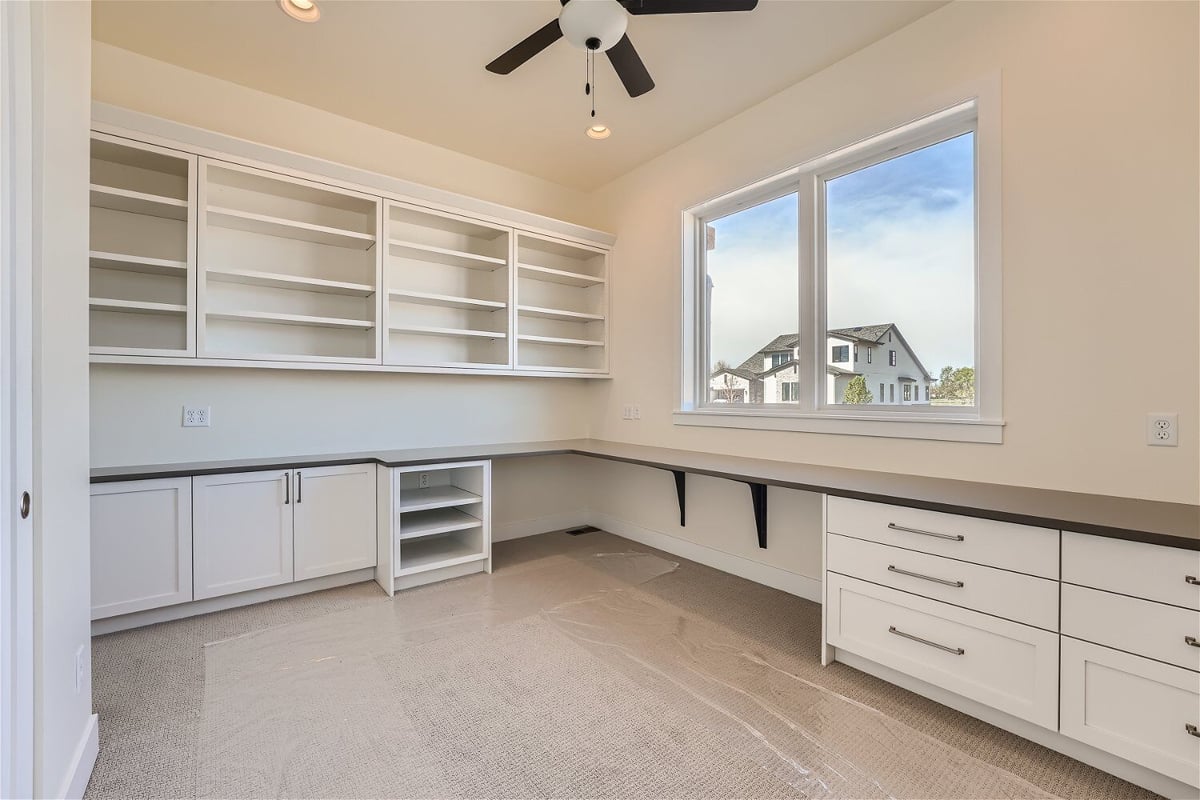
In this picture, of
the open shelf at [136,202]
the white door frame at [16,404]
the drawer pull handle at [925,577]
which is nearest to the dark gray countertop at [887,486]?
the drawer pull handle at [925,577]

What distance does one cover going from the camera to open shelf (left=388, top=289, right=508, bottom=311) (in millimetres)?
3320

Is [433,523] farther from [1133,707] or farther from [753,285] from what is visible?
[1133,707]

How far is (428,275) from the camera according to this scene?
12.0ft

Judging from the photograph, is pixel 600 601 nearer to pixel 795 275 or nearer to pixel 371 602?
pixel 371 602

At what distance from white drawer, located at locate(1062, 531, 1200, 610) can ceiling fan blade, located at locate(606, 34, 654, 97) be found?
7.70 ft

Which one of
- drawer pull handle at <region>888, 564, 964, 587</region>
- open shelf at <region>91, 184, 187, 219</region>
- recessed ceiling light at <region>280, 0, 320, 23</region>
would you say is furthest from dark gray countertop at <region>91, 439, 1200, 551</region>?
recessed ceiling light at <region>280, 0, 320, 23</region>

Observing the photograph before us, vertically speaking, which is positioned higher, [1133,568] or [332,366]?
[332,366]

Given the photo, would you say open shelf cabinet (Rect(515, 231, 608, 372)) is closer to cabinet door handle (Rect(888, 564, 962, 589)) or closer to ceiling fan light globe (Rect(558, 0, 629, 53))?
ceiling fan light globe (Rect(558, 0, 629, 53))

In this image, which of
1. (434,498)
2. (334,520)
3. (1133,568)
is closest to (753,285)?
(1133,568)

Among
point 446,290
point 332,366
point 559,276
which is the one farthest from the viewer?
point 559,276

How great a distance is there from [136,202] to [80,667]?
2.21 m

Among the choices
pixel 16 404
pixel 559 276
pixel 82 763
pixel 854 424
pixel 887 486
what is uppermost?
pixel 559 276

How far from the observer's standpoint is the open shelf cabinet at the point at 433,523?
2.95 meters

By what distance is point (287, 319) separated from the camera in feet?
9.50
